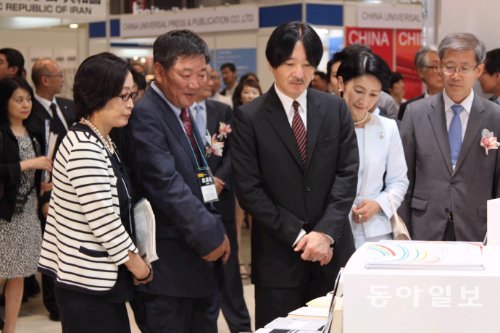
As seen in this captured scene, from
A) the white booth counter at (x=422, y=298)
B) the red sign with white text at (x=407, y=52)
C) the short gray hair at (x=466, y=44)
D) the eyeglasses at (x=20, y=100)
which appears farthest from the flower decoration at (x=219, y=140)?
the red sign with white text at (x=407, y=52)

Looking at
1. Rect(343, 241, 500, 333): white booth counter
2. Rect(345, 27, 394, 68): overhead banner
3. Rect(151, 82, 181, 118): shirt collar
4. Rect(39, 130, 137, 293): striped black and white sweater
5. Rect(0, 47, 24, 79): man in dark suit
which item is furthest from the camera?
Rect(345, 27, 394, 68): overhead banner

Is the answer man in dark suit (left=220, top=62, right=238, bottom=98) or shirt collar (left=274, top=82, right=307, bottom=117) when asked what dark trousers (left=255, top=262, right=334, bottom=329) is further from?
man in dark suit (left=220, top=62, right=238, bottom=98)

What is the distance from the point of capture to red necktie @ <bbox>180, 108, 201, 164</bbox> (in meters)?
3.42

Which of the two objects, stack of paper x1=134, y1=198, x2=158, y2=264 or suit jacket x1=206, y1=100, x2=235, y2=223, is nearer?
stack of paper x1=134, y1=198, x2=158, y2=264

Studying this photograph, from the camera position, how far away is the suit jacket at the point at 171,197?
322 centimetres

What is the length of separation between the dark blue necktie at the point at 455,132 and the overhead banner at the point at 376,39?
25.2 feet

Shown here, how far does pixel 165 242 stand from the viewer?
332 centimetres

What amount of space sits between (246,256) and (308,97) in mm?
4762

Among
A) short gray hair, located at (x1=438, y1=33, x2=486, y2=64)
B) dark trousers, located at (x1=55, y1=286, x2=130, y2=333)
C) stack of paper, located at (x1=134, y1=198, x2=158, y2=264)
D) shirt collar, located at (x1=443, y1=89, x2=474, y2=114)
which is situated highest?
short gray hair, located at (x1=438, y1=33, x2=486, y2=64)

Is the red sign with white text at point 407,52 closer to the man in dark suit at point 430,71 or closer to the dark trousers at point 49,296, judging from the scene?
the man in dark suit at point 430,71

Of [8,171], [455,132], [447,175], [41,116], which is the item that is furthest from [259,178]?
[41,116]

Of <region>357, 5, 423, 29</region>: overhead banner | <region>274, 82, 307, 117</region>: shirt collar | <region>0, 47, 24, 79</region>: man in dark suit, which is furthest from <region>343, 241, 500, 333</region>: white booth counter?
<region>357, 5, 423, 29</region>: overhead banner

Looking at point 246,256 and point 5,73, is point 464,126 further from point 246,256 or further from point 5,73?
point 246,256

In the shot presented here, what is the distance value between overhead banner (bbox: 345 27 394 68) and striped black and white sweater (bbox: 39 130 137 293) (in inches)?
351
